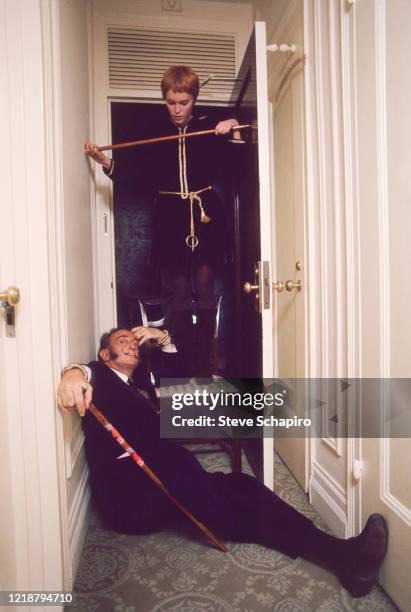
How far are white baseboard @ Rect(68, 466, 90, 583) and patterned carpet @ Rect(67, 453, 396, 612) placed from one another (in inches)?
1.7

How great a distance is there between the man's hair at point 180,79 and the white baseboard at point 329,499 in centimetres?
195

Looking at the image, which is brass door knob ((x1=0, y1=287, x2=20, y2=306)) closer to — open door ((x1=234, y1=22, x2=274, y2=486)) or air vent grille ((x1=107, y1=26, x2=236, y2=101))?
open door ((x1=234, y1=22, x2=274, y2=486))

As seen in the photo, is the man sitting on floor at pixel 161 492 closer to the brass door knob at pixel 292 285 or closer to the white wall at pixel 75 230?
the white wall at pixel 75 230

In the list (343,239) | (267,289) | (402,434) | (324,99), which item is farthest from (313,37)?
(402,434)

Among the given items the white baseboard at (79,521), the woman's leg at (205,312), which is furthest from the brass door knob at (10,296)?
the woman's leg at (205,312)

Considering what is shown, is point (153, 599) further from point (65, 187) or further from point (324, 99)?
point (324, 99)

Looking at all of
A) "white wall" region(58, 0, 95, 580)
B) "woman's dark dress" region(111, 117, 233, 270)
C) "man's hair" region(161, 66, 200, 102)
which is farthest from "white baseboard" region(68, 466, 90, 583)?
"man's hair" region(161, 66, 200, 102)

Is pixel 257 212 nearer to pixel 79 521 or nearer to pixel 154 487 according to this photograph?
pixel 154 487

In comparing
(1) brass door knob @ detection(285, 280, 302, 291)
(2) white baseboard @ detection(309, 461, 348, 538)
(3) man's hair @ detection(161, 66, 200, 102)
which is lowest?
(2) white baseboard @ detection(309, 461, 348, 538)

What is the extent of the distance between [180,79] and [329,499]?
6.85ft

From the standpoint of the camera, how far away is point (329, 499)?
1.72 metres

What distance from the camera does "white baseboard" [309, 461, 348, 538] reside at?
1.60 metres

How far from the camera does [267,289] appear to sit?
1.66 m

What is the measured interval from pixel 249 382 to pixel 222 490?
886 millimetres
